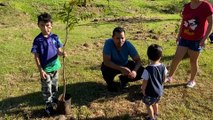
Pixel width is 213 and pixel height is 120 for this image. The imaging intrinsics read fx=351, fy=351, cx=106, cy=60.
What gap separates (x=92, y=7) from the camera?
522 inches

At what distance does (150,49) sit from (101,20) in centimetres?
710

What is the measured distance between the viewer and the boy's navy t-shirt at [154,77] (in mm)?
4746

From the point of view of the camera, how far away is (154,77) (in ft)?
15.7

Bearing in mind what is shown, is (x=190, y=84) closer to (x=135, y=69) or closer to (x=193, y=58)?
(x=193, y=58)

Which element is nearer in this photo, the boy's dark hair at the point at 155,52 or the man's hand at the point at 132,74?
the boy's dark hair at the point at 155,52

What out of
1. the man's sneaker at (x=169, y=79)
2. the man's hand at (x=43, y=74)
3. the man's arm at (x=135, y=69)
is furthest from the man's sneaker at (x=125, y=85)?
the man's hand at (x=43, y=74)

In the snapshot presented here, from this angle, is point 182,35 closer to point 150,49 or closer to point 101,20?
point 150,49

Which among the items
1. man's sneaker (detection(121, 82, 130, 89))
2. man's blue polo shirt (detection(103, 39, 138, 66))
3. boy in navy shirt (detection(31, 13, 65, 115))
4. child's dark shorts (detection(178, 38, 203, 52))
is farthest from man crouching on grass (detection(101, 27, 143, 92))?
boy in navy shirt (detection(31, 13, 65, 115))

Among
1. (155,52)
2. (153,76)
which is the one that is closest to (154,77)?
(153,76)

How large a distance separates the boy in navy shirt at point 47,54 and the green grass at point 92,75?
413 millimetres

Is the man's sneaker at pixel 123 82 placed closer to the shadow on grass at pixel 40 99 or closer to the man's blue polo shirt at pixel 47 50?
the shadow on grass at pixel 40 99

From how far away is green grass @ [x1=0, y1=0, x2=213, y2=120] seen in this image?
5531mm

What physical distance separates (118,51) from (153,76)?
1.20 m

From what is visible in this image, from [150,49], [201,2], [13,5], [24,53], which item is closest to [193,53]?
[201,2]
